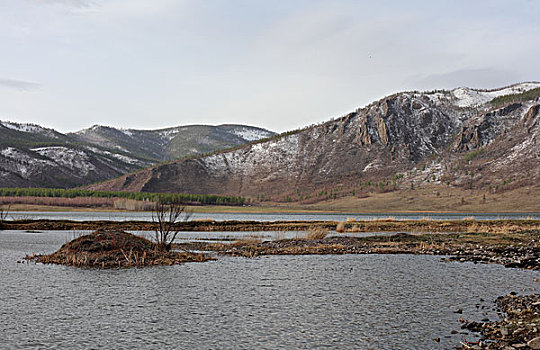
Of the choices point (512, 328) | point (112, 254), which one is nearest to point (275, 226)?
point (112, 254)

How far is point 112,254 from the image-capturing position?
3762cm

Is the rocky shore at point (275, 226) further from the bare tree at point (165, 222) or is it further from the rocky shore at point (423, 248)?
the bare tree at point (165, 222)

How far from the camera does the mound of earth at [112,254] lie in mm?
36438

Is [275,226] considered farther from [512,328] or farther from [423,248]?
[512,328]

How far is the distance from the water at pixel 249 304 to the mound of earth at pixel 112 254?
74.5 inches

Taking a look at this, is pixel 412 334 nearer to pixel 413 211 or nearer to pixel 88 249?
pixel 88 249

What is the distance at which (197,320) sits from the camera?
67.7 ft

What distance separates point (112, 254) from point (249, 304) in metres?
18.0

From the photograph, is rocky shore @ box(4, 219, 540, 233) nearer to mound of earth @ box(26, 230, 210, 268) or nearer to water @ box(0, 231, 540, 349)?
mound of earth @ box(26, 230, 210, 268)

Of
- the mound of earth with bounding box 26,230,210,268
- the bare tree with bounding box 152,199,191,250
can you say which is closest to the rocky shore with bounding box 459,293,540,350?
the mound of earth with bounding box 26,230,210,268

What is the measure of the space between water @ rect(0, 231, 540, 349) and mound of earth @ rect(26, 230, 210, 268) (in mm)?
1893

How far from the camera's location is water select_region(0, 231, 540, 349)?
→ 1788 centimetres

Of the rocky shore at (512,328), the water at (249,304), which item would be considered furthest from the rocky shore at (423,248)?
the rocky shore at (512,328)

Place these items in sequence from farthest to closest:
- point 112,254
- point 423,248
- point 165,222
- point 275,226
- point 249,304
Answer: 1. point 275,226
2. point 423,248
3. point 165,222
4. point 112,254
5. point 249,304
